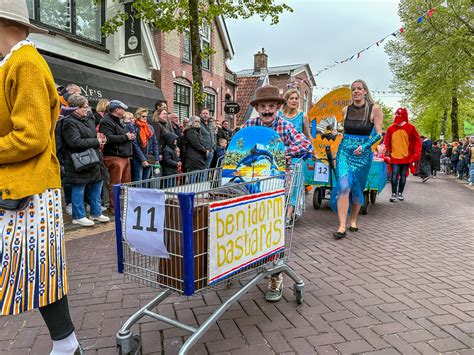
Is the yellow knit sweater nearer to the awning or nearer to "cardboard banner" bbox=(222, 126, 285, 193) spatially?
"cardboard banner" bbox=(222, 126, 285, 193)

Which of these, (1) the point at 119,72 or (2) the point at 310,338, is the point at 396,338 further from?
(1) the point at 119,72

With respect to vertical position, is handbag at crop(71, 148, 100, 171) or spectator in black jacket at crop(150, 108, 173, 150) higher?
spectator in black jacket at crop(150, 108, 173, 150)

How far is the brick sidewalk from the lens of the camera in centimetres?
253

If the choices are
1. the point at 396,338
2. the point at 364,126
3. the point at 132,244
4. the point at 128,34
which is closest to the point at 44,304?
the point at 132,244

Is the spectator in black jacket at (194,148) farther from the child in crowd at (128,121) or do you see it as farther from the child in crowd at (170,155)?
the child in crowd at (128,121)

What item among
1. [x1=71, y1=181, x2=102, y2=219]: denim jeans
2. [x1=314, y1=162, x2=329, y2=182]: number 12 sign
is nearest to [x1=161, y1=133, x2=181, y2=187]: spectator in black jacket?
[x1=71, y1=181, x2=102, y2=219]: denim jeans

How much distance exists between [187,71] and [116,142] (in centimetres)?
1151

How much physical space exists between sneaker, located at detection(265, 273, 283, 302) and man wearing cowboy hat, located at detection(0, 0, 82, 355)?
172 centimetres

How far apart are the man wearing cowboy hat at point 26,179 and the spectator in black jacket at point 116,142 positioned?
4.05 metres

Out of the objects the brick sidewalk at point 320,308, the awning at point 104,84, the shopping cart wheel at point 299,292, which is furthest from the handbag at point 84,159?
the awning at point 104,84

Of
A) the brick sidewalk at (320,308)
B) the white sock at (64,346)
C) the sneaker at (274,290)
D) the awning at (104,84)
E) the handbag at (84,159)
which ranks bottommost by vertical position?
the brick sidewalk at (320,308)

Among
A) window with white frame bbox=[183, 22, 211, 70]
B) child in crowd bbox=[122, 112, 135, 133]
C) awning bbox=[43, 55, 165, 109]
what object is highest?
window with white frame bbox=[183, 22, 211, 70]

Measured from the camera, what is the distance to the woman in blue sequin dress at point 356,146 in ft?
17.3

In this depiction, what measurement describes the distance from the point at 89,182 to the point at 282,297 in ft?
11.3
